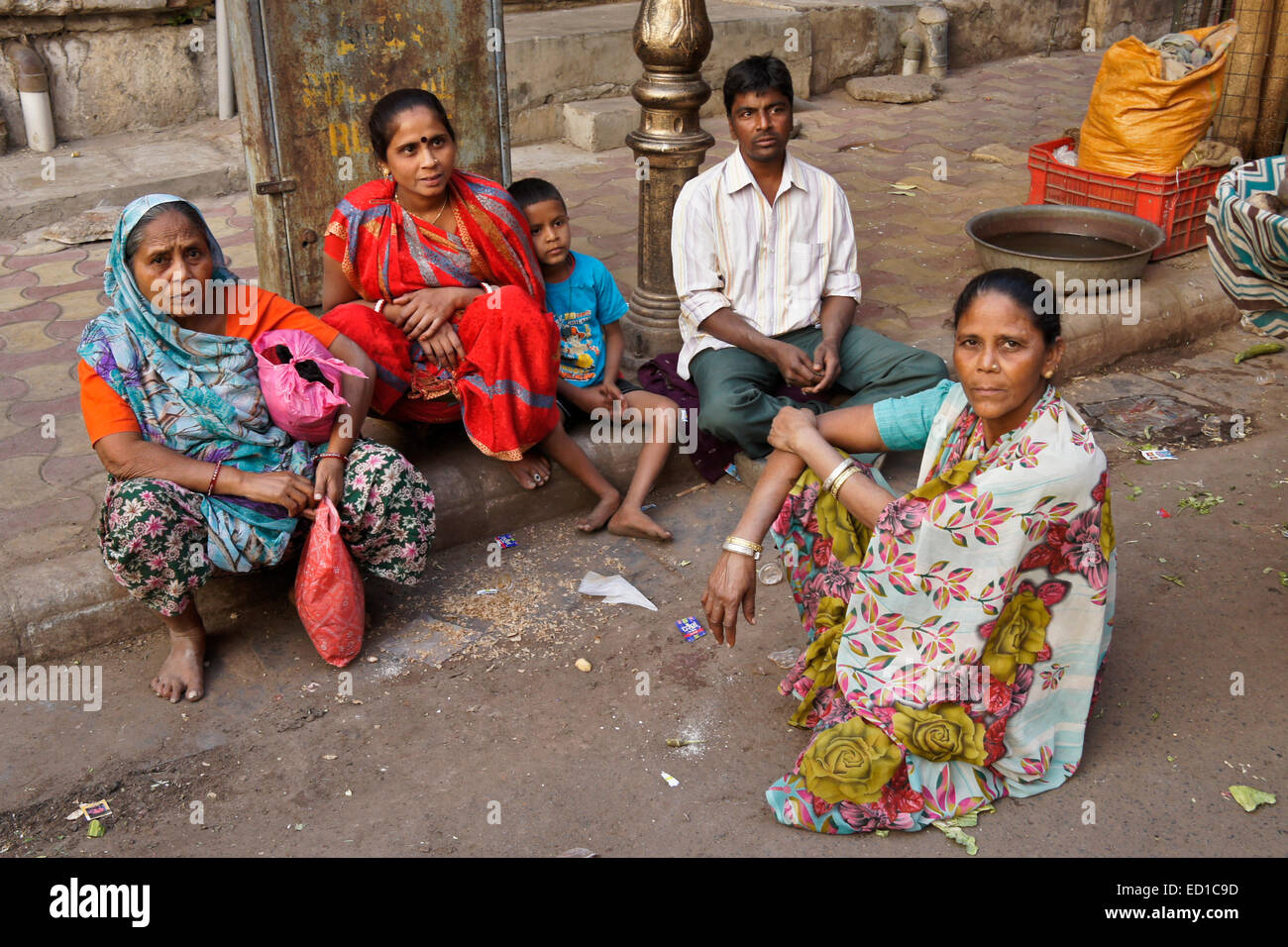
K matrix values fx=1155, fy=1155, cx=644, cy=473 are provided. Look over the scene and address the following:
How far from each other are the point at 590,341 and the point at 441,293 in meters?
0.59

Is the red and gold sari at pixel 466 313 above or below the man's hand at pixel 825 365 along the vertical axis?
above

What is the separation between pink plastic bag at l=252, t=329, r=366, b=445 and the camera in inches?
120

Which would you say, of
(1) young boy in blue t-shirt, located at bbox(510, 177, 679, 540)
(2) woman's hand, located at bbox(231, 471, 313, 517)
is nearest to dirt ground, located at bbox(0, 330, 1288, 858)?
(1) young boy in blue t-shirt, located at bbox(510, 177, 679, 540)

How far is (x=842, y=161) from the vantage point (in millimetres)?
7125

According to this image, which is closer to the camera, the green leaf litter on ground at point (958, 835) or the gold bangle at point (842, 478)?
the green leaf litter on ground at point (958, 835)

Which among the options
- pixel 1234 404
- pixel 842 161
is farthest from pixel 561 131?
pixel 1234 404

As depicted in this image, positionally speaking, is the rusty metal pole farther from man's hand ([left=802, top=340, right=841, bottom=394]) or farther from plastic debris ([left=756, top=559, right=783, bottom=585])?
plastic debris ([left=756, top=559, right=783, bottom=585])

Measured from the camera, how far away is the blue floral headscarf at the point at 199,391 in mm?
2906

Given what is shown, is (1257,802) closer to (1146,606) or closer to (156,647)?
(1146,606)

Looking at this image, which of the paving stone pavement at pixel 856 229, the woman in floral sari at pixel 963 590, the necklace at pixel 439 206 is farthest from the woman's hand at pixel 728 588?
the paving stone pavement at pixel 856 229

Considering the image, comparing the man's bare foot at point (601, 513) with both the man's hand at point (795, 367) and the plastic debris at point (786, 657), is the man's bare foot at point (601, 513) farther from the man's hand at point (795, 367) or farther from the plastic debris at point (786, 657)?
the plastic debris at point (786, 657)

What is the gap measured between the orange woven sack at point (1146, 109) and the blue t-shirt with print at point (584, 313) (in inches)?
115

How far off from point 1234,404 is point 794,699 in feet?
8.79

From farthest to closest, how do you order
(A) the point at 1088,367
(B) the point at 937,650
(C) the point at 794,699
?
(A) the point at 1088,367
(C) the point at 794,699
(B) the point at 937,650
